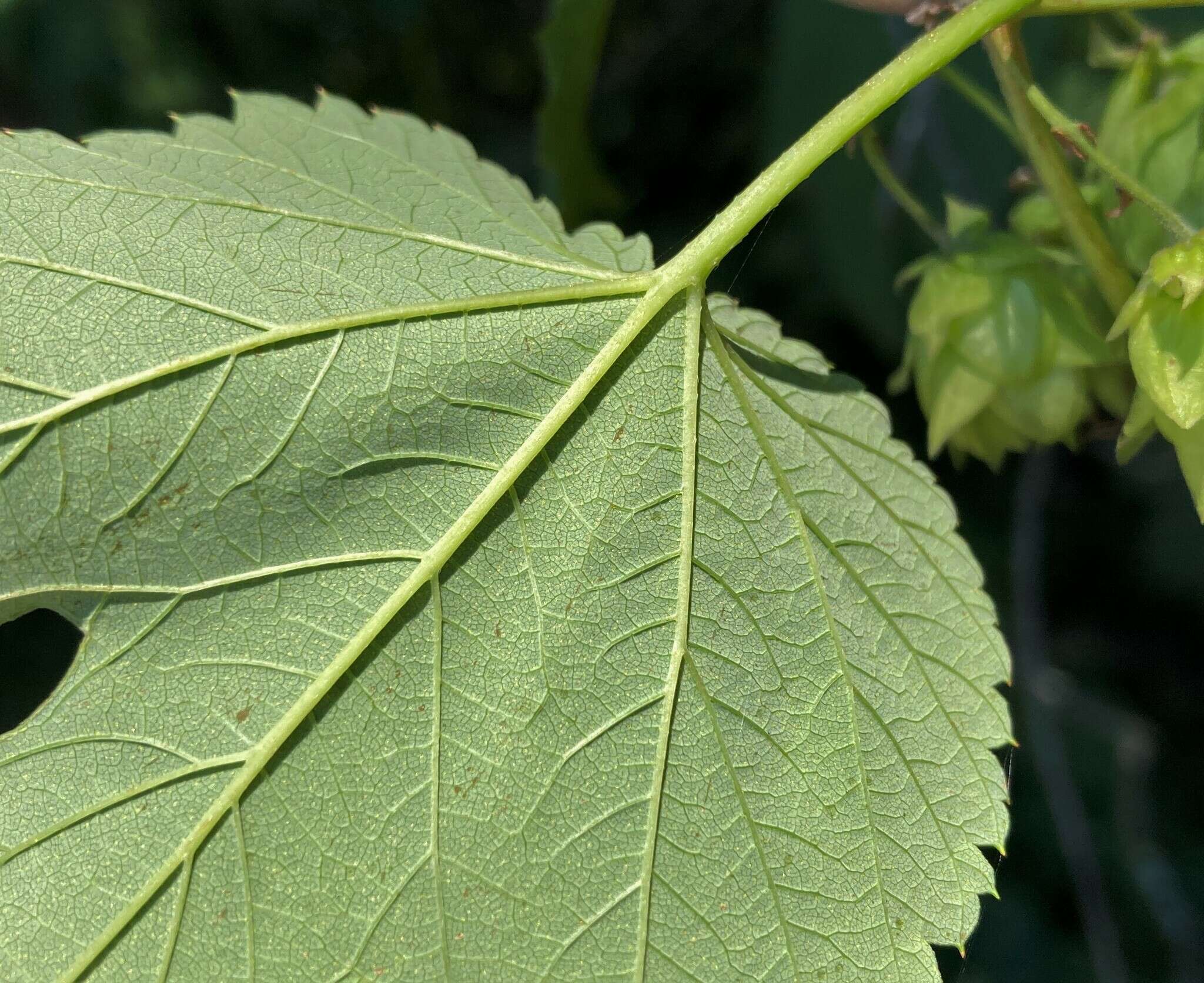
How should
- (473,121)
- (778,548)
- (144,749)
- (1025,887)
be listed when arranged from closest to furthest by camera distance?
(144,749) < (778,548) < (1025,887) < (473,121)

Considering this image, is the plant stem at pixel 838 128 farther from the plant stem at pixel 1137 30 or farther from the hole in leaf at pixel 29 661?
the hole in leaf at pixel 29 661

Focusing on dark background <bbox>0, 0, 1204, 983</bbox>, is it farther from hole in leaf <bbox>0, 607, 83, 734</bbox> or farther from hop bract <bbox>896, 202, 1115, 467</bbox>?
hop bract <bbox>896, 202, 1115, 467</bbox>

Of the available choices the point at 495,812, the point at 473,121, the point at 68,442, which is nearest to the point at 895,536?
the point at 495,812

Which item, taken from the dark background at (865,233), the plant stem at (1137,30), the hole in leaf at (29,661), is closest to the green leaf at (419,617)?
the plant stem at (1137,30)

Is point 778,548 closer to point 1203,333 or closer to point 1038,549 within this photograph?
point 1203,333

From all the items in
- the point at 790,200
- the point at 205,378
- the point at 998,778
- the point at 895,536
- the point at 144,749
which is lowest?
the point at 144,749

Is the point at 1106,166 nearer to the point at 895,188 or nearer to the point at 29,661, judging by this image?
the point at 895,188

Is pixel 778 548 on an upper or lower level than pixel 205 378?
upper
